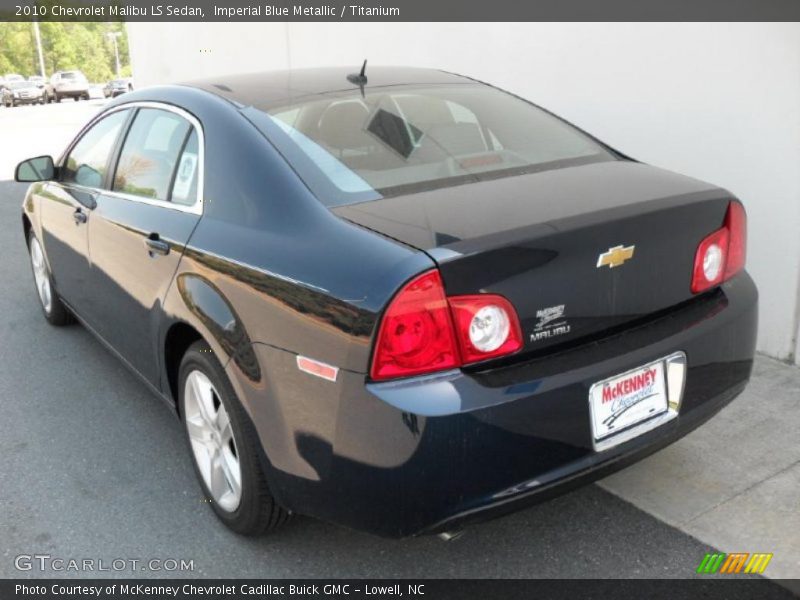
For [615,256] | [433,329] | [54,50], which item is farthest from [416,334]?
[54,50]

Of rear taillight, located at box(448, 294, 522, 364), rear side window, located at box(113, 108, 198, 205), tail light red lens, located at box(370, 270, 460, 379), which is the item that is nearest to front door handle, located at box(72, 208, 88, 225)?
rear side window, located at box(113, 108, 198, 205)

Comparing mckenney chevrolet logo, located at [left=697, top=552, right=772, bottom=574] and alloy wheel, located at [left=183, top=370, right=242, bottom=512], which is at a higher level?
alloy wheel, located at [left=183, top=370, right=242, bottom=512]

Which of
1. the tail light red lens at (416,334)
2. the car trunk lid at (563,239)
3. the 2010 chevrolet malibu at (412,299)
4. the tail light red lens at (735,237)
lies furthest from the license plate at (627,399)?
the tail light red lens at (735,237)

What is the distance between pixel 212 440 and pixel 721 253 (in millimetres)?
1897

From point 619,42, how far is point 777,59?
1072 millimetres

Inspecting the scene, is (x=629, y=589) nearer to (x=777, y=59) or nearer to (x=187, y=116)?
(x=187, y=116)

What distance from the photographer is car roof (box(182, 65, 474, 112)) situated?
315 centimetres

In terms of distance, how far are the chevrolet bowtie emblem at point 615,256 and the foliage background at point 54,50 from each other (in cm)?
6398

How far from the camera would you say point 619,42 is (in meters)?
4.81

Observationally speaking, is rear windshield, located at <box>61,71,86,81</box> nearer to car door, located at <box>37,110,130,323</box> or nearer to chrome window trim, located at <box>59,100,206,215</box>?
car door, located at <box>37,110,130,323</box>

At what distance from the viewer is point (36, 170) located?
14.6 ft

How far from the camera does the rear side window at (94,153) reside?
393 centimetres

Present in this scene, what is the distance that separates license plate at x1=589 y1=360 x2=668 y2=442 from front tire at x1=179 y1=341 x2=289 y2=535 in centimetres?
106

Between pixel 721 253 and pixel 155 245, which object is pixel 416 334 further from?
pixel 155 245
